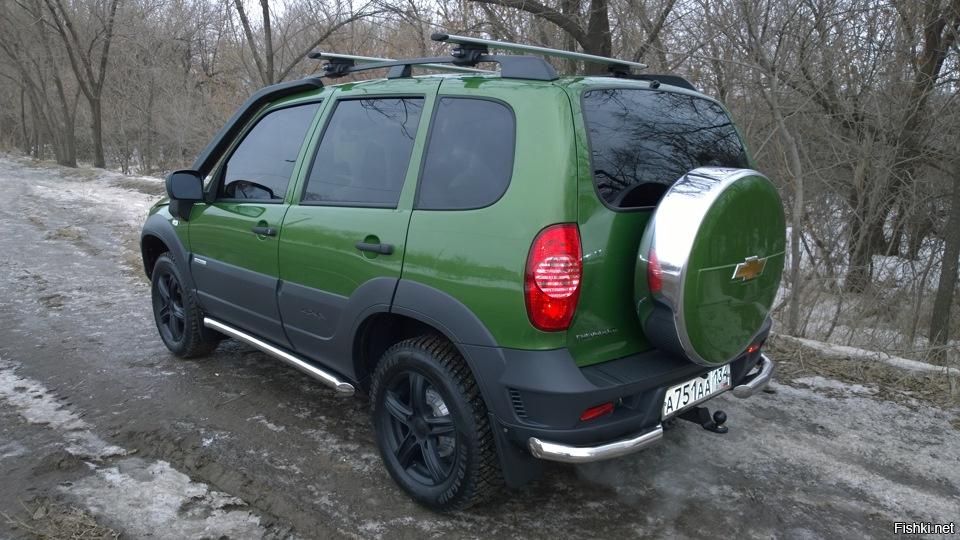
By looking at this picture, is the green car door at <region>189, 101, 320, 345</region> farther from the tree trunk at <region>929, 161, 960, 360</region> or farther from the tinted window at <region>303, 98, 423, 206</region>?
the tree trunk at <region>929, 161, 960, 360</region>

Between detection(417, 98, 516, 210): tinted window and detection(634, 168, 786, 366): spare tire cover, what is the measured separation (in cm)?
64

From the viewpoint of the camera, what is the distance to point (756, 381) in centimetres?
321

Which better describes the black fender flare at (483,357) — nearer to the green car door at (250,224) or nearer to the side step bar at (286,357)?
the side step bar at (286,357)

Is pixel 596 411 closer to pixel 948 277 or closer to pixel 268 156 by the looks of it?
pixel 268 156

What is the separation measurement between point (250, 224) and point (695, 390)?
255cm

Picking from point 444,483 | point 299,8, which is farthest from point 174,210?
point 299,8

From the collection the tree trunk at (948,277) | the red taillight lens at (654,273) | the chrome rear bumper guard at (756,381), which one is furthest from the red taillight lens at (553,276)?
the tree trunk at (948,277)

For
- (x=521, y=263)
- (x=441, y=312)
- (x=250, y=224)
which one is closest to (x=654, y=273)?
(x=521, y=263)

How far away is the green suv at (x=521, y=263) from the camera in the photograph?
99.6 inches

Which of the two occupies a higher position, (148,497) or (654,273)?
(654,273)

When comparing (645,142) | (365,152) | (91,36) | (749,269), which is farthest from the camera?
(91,36)

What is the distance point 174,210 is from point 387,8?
7927mm

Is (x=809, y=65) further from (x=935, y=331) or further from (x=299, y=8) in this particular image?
(x=299, y=8)

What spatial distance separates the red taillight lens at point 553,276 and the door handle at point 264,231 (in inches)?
69.4
